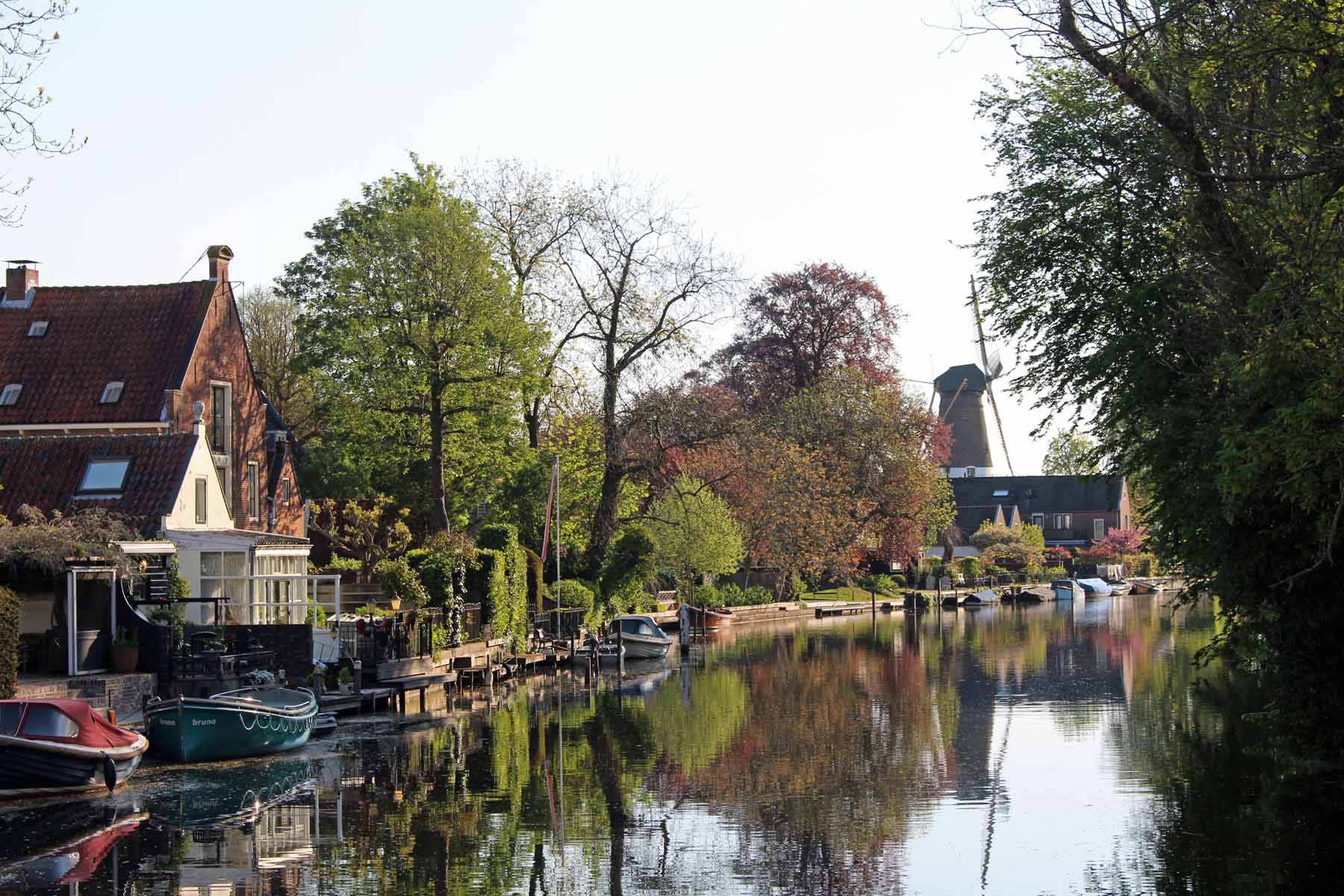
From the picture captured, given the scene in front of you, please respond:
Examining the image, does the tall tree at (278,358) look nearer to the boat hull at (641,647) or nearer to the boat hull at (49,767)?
the boat hull at (641,647)

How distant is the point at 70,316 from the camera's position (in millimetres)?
45656

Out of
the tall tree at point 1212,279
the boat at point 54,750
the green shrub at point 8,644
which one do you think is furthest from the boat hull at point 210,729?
the tall tree at point 1212,279

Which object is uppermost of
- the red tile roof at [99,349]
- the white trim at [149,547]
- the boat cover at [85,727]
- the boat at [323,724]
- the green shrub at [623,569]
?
the red tile roof at [99,349]

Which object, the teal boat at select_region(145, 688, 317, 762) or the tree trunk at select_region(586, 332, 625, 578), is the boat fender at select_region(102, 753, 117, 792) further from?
the tree trunk at select_region(586, 332, 625, 578)

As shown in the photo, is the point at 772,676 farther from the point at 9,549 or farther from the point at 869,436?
the point at 869,436

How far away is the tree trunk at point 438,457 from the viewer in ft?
157

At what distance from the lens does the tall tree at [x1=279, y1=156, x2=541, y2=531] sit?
4828cm

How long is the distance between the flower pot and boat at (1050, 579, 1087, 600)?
87.7 metres

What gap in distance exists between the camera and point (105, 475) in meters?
35.7

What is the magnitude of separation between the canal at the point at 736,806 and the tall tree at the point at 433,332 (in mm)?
13750

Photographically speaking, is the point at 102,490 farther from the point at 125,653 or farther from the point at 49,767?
the point at 49,767

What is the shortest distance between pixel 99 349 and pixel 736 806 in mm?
30488

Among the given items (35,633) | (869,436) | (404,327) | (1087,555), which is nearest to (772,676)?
(404,327)

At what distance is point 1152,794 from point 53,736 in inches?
654
